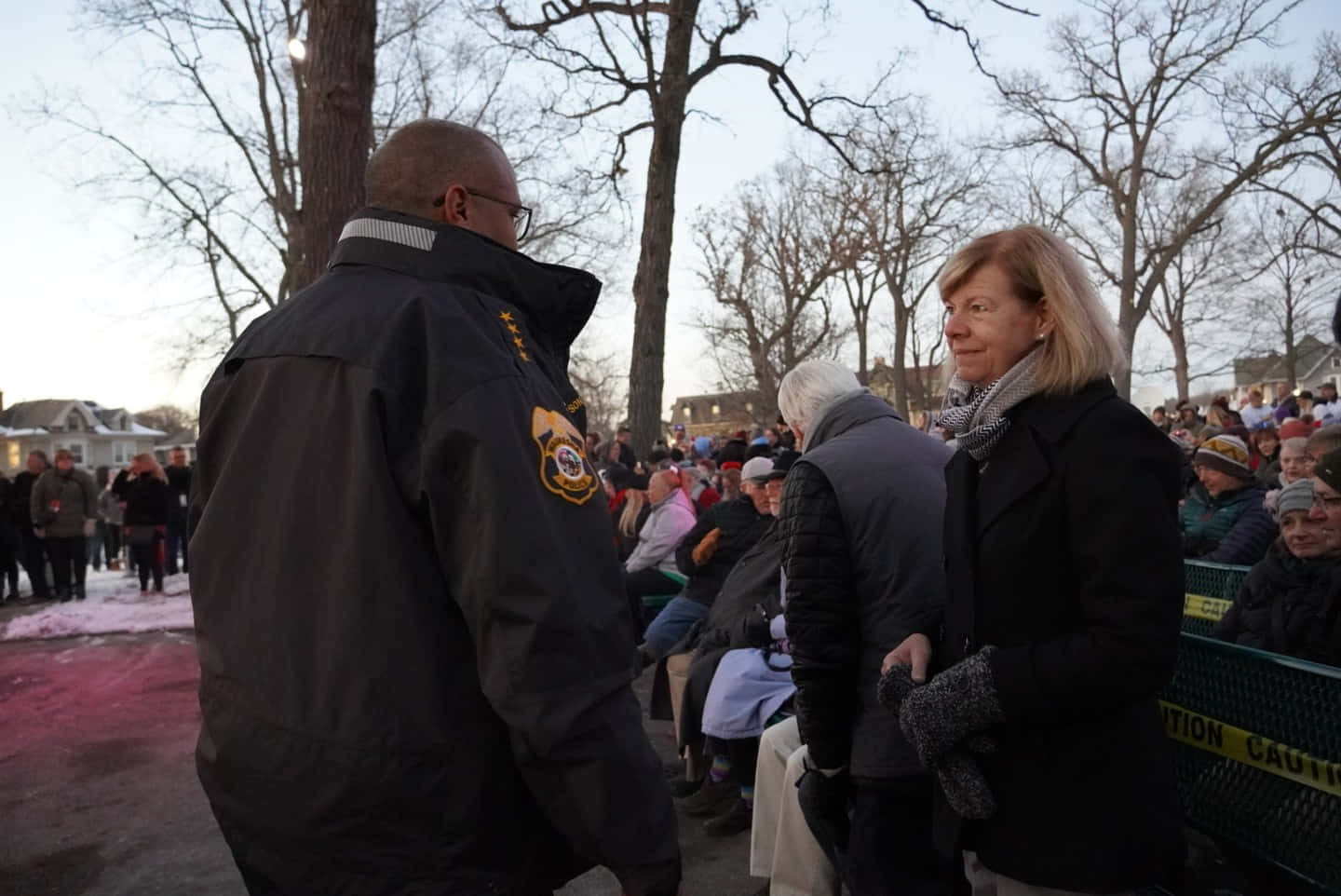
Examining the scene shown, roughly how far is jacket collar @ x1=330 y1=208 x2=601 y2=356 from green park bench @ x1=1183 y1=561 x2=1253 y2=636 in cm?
383

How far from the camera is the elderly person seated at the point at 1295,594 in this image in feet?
10.5

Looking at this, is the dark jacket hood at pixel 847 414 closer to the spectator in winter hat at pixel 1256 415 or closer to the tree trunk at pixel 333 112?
the tree trunk at pixel 333 112

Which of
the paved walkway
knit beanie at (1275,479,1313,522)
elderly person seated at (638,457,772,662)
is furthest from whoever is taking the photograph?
elderly person seated at (638,457,772,662)

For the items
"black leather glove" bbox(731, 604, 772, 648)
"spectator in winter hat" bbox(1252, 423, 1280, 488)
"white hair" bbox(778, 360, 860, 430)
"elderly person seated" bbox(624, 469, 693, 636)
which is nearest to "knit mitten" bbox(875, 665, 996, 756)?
"white hair" bbox(778, 360, 860, 430)

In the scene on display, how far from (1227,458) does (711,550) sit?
3122 mm

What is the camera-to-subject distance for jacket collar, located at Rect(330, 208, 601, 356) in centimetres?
180

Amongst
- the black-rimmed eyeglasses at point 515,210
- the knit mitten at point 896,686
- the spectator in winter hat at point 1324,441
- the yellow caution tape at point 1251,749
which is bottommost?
the yellow caution tape at point 1251,749

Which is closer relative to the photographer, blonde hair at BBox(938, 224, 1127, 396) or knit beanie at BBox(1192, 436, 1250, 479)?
blonde hair at BBox(938, 224, 1127, 396)

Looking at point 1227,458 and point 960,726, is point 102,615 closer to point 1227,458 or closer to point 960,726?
point 1227,458

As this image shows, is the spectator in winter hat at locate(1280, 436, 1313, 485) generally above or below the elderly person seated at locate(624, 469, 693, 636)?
above

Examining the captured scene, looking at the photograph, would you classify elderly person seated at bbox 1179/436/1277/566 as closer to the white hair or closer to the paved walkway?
the white hair

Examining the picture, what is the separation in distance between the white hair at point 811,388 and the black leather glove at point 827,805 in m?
1.14

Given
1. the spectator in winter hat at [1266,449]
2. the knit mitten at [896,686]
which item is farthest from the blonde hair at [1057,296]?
the spectator in winter hat at [1266,449]

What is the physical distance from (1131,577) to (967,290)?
736mm
